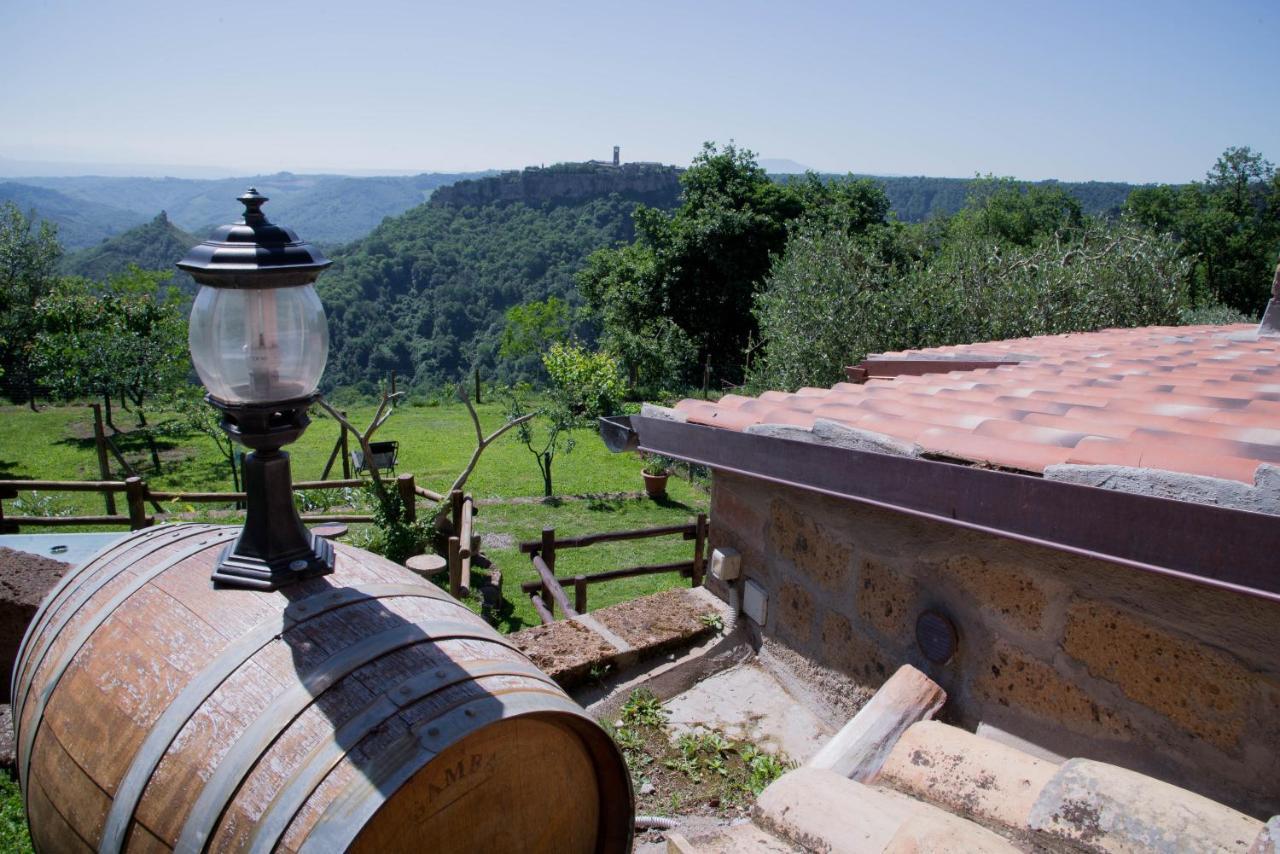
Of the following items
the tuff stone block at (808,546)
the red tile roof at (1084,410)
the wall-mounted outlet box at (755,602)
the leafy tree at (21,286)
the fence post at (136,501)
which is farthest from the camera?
the leafy tree at (21,286)

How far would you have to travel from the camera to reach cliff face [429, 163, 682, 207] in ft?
226

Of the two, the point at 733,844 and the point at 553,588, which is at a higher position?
the point at 733,844

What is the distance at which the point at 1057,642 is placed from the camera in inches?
85.7

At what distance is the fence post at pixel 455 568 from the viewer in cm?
767

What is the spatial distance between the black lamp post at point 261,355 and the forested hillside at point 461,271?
4288cm

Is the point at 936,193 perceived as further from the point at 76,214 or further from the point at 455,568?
the point at 76,214

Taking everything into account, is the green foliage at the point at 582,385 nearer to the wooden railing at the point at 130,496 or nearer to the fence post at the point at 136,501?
the wooden railing at the point at 130,496

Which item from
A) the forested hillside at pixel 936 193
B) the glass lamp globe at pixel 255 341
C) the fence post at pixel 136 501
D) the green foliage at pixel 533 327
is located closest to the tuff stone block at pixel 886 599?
the glass lamp globe at pixel 255 341

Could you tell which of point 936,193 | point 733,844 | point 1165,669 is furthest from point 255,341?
point 936,193

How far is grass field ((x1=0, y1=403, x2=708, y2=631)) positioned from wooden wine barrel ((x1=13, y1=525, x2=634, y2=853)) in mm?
Result: 6365

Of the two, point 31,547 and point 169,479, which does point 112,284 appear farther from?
point 31,547

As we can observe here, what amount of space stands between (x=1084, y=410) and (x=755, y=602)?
157cm

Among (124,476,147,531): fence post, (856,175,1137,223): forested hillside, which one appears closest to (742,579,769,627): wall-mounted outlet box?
(124,476,147,531): fence post

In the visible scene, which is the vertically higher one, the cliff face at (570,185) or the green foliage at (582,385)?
the cliff face at (570,185)
